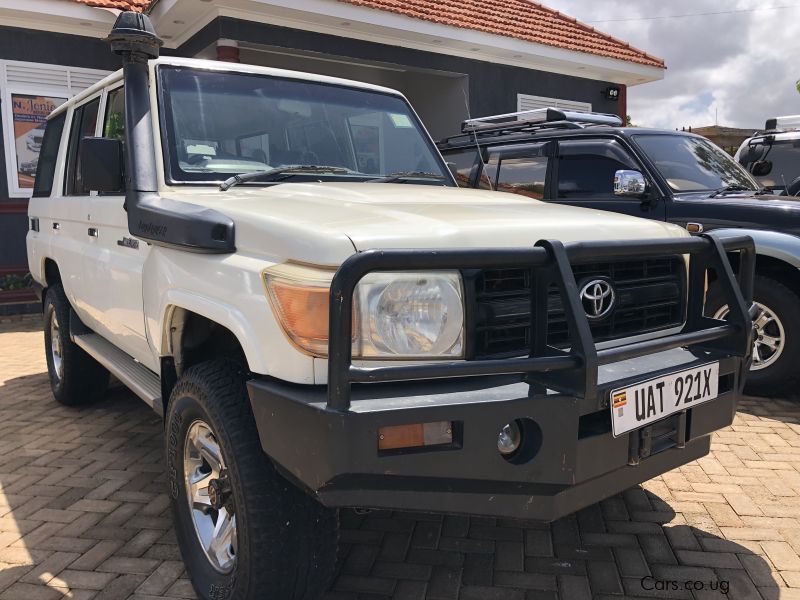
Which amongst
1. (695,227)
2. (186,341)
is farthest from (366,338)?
(695,227)

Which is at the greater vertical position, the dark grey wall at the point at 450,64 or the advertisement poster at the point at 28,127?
the dark grey wall at the point at 450,64

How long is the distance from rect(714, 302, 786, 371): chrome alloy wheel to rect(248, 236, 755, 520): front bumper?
3030 mm

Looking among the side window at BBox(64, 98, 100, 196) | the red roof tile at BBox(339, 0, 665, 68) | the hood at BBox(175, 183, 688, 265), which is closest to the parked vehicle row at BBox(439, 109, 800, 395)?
the hood at BBox(175, 183, 688, 265)

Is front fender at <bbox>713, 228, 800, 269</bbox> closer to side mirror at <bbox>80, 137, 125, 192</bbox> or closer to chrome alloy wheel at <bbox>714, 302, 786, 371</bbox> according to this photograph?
chrome alloy wheel at <bbox>714, 302, 786, 371</bbox>

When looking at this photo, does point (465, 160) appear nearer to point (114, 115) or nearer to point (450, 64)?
point (114, 115)

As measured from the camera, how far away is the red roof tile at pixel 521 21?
10141mm

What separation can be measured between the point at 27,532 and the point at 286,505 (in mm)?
1655

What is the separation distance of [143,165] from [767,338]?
4.06 m

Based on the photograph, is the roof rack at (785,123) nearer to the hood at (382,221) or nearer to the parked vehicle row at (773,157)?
the parked vehicle row at (773,157)

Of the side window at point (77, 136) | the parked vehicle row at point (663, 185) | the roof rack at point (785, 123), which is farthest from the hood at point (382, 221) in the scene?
the roof rack at point (785, 123)

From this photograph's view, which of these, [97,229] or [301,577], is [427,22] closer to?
[97,229]

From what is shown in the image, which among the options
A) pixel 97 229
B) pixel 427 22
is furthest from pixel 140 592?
pixel 427 22

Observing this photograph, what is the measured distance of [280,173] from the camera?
288cm

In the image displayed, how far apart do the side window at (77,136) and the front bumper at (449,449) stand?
2.62 metres
